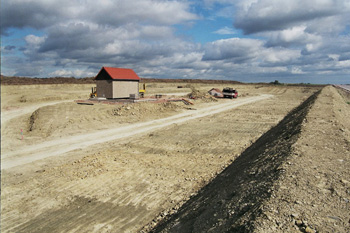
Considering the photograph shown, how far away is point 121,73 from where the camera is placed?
31172 millimetres

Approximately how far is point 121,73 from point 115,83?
1879 mm

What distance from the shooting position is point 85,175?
9.26 meters

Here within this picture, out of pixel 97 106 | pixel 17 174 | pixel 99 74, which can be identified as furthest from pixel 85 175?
pixel 99 74

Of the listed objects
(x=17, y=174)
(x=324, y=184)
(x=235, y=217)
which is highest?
(x=324, y=184)

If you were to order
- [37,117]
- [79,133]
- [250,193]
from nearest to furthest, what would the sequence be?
[250,193], [79,133], [37,117]

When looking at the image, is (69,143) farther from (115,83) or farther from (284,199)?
(115,83)

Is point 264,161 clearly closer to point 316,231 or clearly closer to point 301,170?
point 301,170

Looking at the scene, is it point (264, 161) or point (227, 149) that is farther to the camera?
point (227, 149)

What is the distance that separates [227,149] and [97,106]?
52.9 feet

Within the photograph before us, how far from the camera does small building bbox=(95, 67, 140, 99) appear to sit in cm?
2982

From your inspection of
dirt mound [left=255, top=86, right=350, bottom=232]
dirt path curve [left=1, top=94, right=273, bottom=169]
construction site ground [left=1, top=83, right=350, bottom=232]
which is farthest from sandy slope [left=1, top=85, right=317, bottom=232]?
dirt mound [left=255, top=86, right=350, bottom=232]

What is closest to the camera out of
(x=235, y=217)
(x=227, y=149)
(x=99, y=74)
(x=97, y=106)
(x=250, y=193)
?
(x=235, y=217)

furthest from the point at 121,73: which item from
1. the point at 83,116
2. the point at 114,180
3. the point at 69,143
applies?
the point at 114,180

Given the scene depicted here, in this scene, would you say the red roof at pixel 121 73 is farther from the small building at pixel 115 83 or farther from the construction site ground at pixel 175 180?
the construction site ground at pixel 175 180
